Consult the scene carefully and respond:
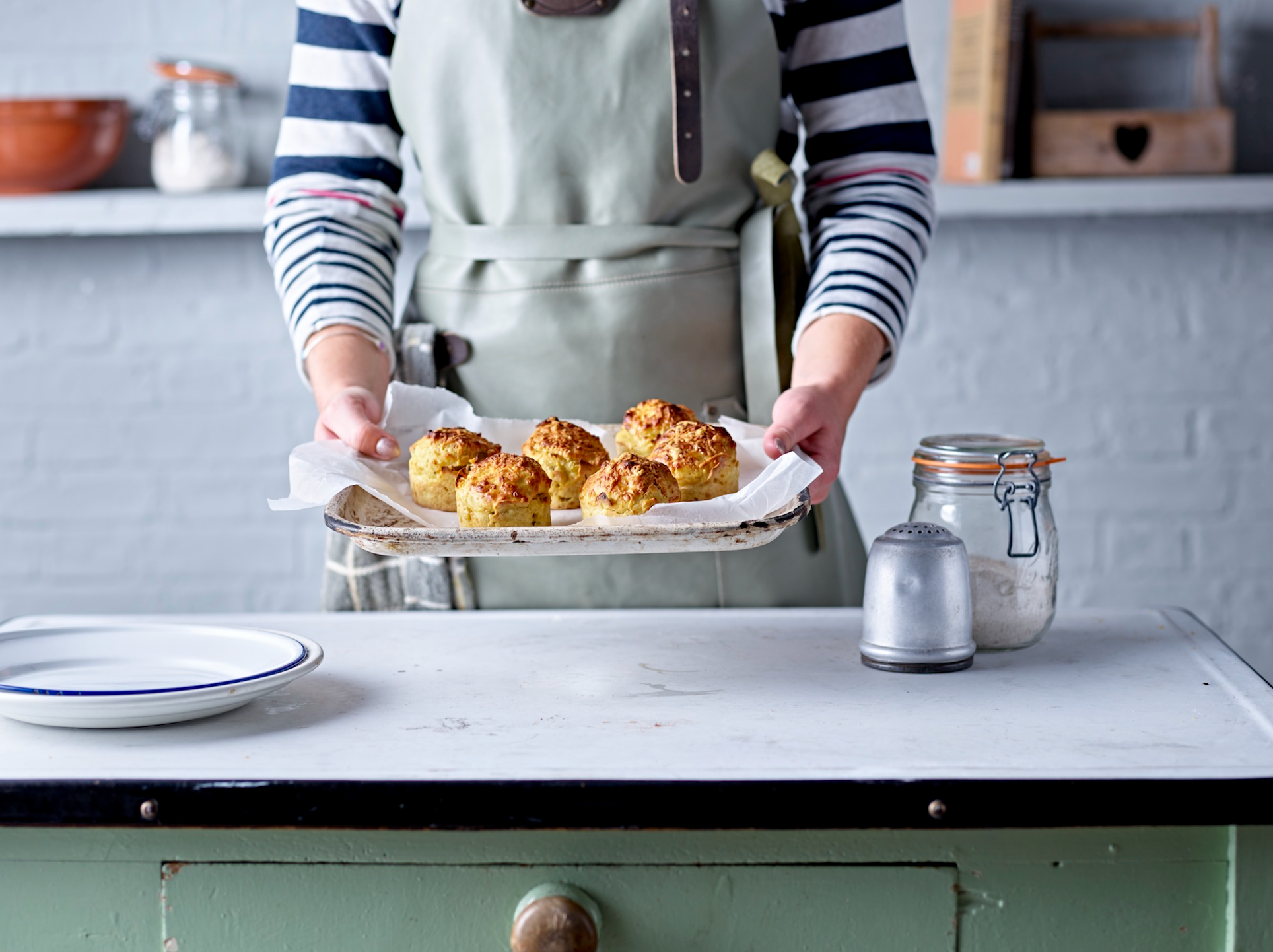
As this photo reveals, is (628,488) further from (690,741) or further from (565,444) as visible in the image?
(690,741)

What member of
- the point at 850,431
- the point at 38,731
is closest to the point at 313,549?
the point at 850,431

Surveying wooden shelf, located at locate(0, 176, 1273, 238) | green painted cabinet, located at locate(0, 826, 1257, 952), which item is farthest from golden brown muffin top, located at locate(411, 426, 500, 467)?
wooden shelf, located at locate(0, 176, 1273, 238)

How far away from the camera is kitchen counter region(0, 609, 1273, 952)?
71 centimetres

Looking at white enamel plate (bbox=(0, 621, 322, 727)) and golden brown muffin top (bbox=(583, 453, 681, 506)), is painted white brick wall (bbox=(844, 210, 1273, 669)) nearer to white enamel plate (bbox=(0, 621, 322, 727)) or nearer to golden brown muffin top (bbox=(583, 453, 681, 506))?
golden brown muffin top (bbox=(583, 453, 681, 506))

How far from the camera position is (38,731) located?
798mm

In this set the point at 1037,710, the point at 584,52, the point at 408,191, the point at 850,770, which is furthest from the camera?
the point at 408,191

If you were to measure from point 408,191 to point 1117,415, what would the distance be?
1.32 m

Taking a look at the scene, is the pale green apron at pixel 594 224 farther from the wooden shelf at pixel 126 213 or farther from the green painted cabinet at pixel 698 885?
the wooden shelf at pixel 126 213

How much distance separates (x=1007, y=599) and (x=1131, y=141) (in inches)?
58.5

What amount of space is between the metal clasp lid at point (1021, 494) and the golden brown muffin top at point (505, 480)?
34 cm

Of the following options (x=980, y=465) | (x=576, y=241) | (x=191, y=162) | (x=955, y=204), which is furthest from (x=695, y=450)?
(x=191, y=162)

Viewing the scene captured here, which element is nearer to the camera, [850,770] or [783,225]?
[850,770]

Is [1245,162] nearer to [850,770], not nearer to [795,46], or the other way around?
[795,46]

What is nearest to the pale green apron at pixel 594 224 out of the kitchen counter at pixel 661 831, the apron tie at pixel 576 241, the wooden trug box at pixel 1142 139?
the apron tie at pixel 576 241
